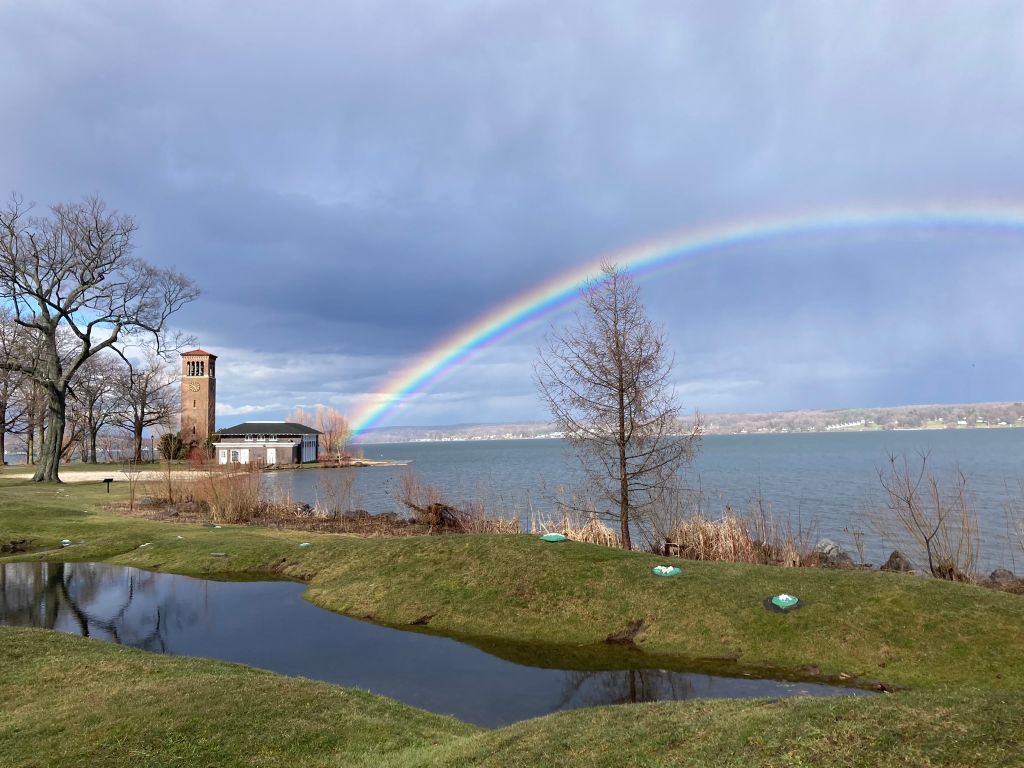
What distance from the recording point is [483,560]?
1316cm

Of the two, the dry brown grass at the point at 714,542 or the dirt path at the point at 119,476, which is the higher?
the dirt path at the point at 119,476

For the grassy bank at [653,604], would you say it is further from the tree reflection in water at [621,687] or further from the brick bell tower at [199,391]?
the brick bell tower at [199,391]

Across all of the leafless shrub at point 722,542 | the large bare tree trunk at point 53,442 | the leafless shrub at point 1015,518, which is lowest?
the leafless shrub at point 1015,518

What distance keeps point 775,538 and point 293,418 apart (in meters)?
102

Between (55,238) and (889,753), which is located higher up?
(55,238)

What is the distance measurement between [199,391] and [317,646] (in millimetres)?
83012

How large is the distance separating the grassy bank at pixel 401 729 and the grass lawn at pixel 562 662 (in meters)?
0.02

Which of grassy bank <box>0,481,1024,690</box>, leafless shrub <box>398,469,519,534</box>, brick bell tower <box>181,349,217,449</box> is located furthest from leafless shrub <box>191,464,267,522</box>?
brick bell tower <box>181,349,217,449</box>

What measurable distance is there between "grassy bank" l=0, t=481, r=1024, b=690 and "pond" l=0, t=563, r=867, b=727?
0.64 metres

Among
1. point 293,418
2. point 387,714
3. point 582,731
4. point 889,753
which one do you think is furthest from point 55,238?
point 293,418

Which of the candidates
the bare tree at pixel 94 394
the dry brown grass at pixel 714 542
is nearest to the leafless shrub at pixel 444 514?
the dry brown grass at pixel 714 542

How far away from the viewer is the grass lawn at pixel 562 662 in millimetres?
4449

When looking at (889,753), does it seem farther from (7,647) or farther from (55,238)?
(55,238)

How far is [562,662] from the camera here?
9.46 meters
